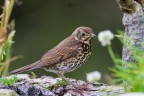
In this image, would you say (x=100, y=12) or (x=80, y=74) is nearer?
(x=80, y=74)

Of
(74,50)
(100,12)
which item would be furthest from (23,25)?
(74,50)

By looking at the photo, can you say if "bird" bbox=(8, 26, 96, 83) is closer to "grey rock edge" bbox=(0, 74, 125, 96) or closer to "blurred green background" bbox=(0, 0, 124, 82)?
"grey rock edge" bbox=(0, 74, 125, 96)

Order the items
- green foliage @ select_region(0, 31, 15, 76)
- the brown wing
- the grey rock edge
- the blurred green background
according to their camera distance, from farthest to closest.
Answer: the blurred green background → green foliage @ select_region(0, 31, 15, 76) → the brown wing → the grey rock edge

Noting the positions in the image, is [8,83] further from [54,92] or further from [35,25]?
[35,25]

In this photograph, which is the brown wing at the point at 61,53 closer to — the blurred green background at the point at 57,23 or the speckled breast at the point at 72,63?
the speckled breast at the point at 72,63

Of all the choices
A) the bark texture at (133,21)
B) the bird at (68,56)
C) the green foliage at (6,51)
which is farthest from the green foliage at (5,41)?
the bark texture at (133,21)

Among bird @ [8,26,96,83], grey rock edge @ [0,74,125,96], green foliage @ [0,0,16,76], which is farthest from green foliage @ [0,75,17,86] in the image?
green foliage @ [0,0,16,76]
